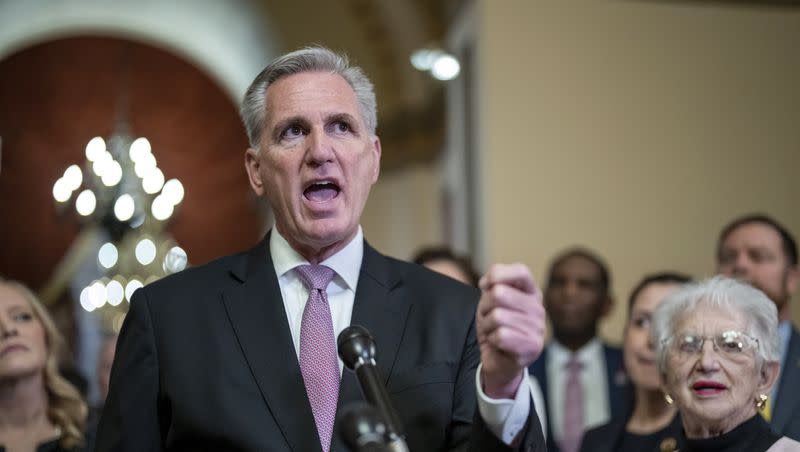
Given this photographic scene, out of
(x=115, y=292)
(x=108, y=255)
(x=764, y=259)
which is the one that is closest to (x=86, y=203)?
(x=108, y=255)

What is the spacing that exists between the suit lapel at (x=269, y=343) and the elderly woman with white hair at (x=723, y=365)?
1420 millimetres

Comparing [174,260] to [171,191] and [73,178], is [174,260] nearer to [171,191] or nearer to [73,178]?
[171,191]

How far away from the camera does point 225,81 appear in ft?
52.0

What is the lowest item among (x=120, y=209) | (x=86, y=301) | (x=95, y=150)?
(x=86, y=301)

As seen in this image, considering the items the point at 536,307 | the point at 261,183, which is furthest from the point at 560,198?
the point at 536,307

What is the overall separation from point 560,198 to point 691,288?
4.04 metres

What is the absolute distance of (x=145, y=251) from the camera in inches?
494

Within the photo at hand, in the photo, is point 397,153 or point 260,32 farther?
point 260,32

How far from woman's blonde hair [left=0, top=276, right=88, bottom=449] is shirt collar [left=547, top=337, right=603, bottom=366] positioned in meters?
2.33

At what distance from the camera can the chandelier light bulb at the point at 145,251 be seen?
12.5 metres

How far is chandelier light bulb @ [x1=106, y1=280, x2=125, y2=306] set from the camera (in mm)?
12070

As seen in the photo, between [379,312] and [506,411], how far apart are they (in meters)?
0.51

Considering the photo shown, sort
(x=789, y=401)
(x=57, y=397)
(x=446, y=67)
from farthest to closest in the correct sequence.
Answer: (x=446, y=67)
(x=57, y=397)
(x=789, y=401)

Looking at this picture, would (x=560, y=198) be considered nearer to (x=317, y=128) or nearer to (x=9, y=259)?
(x=317, y=128)
